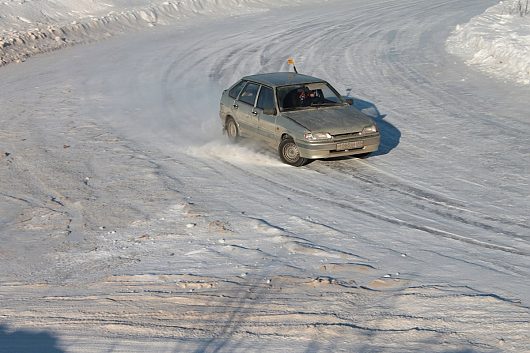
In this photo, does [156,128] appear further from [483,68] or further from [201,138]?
[483,68]

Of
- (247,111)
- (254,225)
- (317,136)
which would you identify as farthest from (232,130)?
(254,225)

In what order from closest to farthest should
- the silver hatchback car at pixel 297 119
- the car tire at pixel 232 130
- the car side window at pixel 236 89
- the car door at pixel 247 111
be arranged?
the silver hatchback car at pixel 297 119, the car door at pixel 247 111, the car tire at pixel 232 130, the car side window at pixel 236 89

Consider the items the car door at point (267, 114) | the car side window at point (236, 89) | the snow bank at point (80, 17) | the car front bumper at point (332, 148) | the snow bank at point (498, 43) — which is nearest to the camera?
the car front bumper at point (332, 148)

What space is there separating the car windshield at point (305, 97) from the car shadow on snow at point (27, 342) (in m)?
7.82

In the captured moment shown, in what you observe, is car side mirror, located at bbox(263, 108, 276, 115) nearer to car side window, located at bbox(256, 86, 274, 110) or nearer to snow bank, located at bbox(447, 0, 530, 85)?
car side window, located at bbox(256, 86, 274, 110)

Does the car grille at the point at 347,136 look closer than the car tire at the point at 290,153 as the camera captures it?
Yes

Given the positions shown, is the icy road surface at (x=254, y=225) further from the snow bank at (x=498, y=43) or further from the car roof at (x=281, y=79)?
the car roof at (x=281, y=79)

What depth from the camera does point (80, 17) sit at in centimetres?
3216

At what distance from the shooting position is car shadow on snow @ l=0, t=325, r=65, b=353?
7754 mm

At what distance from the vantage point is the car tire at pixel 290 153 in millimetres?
14391

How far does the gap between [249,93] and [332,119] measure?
2.17m

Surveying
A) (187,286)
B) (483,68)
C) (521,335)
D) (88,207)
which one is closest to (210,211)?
(88,207)

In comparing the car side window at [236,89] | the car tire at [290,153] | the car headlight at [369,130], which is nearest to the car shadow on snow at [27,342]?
the car tire at [290,153]

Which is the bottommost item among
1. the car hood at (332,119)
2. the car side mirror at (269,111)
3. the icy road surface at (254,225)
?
the icy road surface at (254,225)
